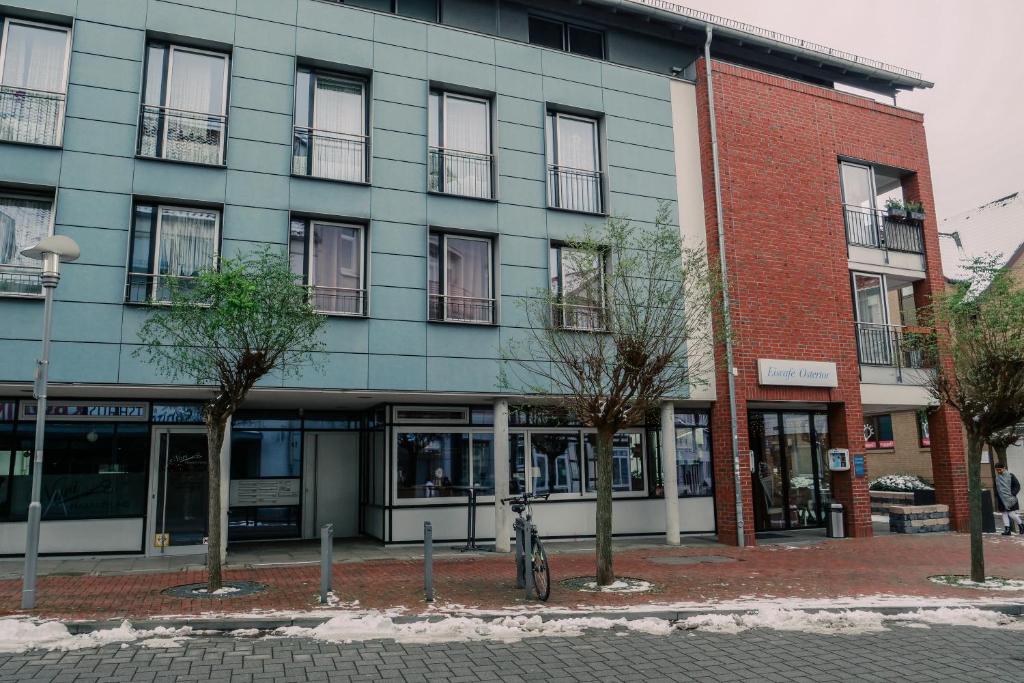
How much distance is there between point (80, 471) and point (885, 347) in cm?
1742

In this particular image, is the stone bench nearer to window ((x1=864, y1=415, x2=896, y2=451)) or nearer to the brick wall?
the brick wall

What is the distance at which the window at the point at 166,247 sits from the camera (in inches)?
498

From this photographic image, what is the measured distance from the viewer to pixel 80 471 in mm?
13359

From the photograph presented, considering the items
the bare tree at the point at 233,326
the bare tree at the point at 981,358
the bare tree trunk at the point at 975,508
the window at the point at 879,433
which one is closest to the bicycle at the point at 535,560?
the bare tree at the point at 233,326

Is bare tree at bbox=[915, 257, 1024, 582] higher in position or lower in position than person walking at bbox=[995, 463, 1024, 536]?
higher

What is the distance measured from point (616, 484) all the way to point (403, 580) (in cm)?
695

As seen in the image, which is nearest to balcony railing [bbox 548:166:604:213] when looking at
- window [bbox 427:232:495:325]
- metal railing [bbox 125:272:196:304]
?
window [bbox 427:232:495:325]

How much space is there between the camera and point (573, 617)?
848 cm

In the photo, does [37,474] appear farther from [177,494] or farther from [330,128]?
[330,128]

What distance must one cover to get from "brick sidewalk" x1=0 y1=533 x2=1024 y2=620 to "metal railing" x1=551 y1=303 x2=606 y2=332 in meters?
3.66

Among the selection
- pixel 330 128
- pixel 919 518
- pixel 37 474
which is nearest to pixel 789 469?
pixel 919 518

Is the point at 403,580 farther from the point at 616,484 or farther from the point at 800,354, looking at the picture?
the point at 800,354

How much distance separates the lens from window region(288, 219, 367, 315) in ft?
45.3

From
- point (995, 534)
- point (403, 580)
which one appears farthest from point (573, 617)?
point (995, 534)
